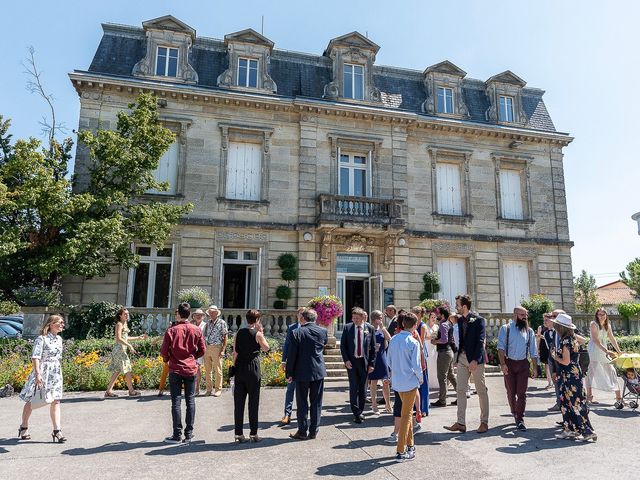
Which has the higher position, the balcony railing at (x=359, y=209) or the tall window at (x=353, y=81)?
the tall window at (x=353, y=81)

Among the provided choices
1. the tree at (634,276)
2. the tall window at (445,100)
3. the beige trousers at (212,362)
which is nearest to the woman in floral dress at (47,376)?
the beige trousers at (212,362)

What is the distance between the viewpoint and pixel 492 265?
1762cm

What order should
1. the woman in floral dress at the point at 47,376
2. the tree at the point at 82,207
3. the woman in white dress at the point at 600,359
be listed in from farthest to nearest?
the tree at the point at 82,207 < the woman in white dress at the point at 600,359 < the woman in floral dress at the point at 47,376

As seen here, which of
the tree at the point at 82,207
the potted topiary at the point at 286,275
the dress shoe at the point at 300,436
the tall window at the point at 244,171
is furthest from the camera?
the tall window at the point at 244,171

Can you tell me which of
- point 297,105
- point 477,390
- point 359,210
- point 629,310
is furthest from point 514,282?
point 477,390

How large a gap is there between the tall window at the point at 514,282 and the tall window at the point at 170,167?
13.4 m

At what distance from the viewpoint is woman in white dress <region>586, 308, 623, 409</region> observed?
827 cm

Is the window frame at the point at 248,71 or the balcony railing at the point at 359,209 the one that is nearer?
the balcony railing at the point at 359,209

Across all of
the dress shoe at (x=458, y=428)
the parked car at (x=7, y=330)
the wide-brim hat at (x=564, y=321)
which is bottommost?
the dress shoe at (x=458, y=428)

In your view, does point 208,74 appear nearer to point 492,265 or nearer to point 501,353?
point 492,265

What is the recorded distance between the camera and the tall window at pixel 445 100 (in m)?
18.8

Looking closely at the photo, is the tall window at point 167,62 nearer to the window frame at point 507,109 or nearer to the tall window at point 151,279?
the tall window at point 151,279

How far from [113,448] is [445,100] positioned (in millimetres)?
17877

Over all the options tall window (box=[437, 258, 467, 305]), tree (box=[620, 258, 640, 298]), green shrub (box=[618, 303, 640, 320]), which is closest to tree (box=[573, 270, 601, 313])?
tree (box=[620, 258, 640, 298])
